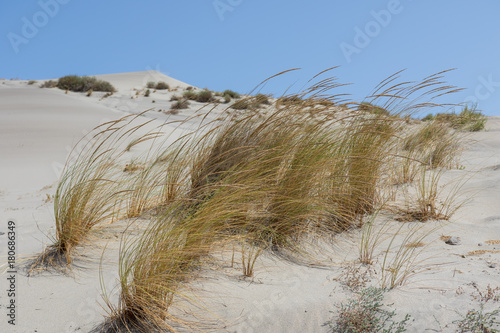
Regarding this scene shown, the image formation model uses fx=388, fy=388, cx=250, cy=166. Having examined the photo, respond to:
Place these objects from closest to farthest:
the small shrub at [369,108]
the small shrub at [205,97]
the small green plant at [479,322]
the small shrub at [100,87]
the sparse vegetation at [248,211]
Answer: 1. the small green plant at [479,322]
2. the sparse vegetation at [248,211]
3. the small shrub at [369,108]
4. the small shrub at [205,97]
5. the small shrub at [100,87]

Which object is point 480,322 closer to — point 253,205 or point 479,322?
point 479,322

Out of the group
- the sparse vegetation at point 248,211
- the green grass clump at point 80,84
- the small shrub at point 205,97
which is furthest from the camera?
the green grass clump at point 80,84

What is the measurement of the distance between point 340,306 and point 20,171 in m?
6.77

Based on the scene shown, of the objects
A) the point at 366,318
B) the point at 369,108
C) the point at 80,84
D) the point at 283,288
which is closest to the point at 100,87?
the point at 80,84

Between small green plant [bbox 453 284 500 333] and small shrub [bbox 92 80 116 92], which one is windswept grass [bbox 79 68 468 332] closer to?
small green plant [bbox 453 284 500 333]

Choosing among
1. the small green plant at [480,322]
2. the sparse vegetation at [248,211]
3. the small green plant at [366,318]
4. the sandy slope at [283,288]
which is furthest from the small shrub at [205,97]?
the small green plant at [480,322]

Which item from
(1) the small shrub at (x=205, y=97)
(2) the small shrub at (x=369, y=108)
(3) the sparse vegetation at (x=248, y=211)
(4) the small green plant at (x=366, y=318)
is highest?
(1) the small shrub at (x=205, y=97)

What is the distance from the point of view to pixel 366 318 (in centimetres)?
176

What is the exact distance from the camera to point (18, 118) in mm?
10477

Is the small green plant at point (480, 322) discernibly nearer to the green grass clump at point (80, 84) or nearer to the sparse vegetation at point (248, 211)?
the sparse vegetation at point (248, 211)

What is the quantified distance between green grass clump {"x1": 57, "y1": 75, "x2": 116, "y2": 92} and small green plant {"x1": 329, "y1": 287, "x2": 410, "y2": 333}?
18405mm

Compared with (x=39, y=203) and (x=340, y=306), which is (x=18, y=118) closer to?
(x=39, y=203)

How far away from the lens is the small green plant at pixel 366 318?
1736 millimetres

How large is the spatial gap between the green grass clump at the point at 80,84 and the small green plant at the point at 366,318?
60.4 ft
